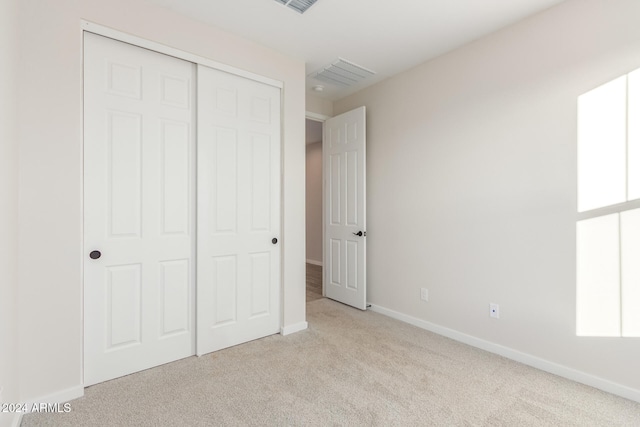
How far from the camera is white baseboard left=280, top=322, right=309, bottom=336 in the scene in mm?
2924

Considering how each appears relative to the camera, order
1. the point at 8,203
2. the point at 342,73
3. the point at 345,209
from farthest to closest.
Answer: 1. the point at 345,209
2. the point at 342,73
3. the point at 8,203

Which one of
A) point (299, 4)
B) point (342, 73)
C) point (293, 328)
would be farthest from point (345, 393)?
point (342, 73)

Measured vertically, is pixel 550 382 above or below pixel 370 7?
below

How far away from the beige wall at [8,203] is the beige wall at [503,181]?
3.04 meters

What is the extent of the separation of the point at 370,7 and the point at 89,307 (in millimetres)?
2858

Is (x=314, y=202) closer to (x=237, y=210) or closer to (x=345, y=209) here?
(x=345, y=209)

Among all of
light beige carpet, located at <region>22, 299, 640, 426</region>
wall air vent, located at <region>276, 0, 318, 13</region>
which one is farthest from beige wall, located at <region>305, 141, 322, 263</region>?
wall air vent, located at <region>276, 0, 318, 13</region>

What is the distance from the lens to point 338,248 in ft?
13.1

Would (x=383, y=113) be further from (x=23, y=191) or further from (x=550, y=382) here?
(x=23, y=191)

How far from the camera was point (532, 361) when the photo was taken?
2342 mm

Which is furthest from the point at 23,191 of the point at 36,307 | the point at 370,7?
the point at 370,7

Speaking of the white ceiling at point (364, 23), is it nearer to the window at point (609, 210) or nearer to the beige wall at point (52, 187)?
the beige wall at point (52, 187)

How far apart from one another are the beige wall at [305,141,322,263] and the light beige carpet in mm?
3865

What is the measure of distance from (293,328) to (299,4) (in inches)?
107
